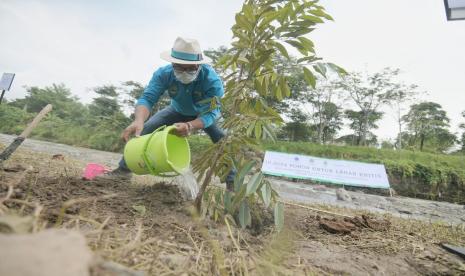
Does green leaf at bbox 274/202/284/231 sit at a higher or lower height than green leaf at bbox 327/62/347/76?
lower

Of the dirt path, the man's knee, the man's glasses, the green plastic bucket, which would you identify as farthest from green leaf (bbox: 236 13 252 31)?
the dirt path

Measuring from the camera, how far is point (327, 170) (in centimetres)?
765

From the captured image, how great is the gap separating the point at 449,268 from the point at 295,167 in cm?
665

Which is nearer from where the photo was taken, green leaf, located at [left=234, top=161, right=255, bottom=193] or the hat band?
green leaf, located at [left=234, top=161, right=255, bottom=193]

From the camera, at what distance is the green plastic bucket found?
146 cm

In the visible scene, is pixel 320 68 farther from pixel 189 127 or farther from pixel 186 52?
pixel 186 52

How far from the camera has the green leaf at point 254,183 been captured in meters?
1.17

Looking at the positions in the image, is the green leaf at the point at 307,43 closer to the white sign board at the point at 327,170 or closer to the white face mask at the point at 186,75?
the white face mask at the point at 186,75

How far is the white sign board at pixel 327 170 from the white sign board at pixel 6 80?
5.71 m

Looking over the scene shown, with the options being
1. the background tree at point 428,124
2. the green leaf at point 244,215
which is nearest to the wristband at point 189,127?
the green leaf at point 244,215

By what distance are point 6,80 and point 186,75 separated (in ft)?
17.8

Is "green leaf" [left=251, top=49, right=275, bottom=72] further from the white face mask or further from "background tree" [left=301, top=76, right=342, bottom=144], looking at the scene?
"background tree" [left=301, top=76, right=342, bottom=144]

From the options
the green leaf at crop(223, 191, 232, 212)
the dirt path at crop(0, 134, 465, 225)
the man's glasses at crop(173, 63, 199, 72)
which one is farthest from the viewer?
the dirt path at crop(0, 134, 465, 225)

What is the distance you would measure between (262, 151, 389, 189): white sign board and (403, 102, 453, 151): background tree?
12132 mm
